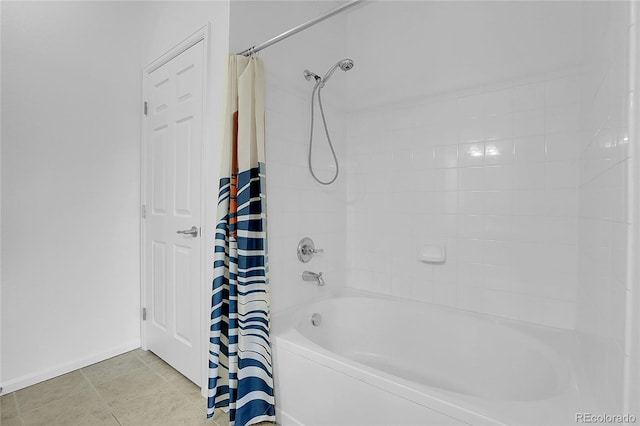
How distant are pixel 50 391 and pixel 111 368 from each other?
1.02 feet

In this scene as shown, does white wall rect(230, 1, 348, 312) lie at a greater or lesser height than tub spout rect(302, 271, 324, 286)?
greater

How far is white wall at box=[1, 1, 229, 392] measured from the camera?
1742 millimetres

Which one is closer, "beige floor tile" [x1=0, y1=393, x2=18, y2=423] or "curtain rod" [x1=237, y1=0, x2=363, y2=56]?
"curtain rod" [x1=237, y1=0, x2=363, y2=56]

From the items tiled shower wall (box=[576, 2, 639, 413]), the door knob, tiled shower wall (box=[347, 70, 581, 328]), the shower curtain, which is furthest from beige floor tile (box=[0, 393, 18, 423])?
tiled shower wall (box=[576, 2, 639, 413])

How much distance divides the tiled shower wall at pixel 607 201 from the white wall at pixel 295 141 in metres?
1.40

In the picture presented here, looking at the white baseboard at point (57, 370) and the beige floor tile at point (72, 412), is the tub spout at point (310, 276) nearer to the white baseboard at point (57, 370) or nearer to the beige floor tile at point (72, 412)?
the beige floor tile at point (72, 412)

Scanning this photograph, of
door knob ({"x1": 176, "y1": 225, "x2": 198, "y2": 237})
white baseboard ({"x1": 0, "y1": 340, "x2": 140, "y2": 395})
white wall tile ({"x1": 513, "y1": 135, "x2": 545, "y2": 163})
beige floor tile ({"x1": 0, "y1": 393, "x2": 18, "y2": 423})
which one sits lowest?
beige floor tile ({"x1": 0, "y1": 393, "x2": 18, "y2": 423})

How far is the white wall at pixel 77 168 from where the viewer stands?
1.74m

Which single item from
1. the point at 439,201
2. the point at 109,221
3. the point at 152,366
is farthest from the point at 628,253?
the point at 109,221

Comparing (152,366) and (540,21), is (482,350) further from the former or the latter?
(152,366)

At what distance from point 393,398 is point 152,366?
1.76 meters

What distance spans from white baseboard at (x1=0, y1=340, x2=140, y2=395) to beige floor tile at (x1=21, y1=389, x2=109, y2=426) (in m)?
0.32

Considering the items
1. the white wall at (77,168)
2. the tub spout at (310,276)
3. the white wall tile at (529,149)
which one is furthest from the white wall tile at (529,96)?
the white wall at (77,168)

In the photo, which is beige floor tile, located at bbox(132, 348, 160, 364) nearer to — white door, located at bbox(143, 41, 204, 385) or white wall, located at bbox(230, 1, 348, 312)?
white door, located at bbox(143, 41, 204, 385)
